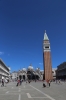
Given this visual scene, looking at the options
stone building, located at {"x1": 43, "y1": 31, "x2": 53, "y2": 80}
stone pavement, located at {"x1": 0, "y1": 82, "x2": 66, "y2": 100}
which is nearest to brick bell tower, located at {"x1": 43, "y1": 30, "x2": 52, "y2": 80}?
stone building, located at {"x1": 43, "y1": 31, "x2": 53, "y2": 80}

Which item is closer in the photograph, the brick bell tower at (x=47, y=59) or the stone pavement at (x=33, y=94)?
the stone pavement at (x=33, y=94)

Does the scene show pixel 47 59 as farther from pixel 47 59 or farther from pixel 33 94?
pixel 33 94

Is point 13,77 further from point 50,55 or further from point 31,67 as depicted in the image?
point 50,55

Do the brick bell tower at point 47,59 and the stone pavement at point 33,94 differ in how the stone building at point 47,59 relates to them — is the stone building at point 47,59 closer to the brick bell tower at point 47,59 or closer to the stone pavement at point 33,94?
the brick bell tower at point 47,59

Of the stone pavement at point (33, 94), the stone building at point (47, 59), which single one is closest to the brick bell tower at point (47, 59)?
the stone building at point (47, 59)

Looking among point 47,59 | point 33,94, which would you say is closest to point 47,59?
point 47,59

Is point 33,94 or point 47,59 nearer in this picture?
point 33,94

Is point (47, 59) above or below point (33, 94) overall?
above

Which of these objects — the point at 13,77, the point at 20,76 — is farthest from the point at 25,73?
the point at 13,77

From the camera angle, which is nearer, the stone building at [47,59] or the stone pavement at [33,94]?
the stone pavement at [33,94]

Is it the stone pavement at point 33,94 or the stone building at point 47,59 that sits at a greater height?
the stone building at point 47,59

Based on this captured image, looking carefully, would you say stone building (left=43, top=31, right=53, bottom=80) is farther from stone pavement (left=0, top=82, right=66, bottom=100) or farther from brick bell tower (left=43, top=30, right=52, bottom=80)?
stone pavement (left=0, top=82, right=66, bottom=100)

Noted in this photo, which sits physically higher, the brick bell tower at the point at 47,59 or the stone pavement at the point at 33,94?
the brick bell tower at the point at 47,59

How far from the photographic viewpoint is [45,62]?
10094 cm
